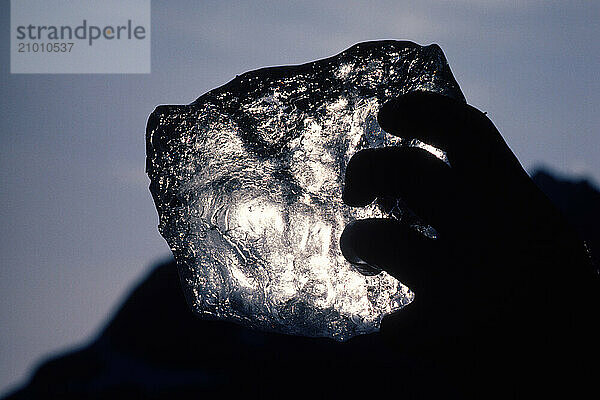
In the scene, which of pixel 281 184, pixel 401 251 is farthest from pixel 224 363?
pixel 401 251

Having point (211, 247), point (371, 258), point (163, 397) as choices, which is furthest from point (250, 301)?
point (163, 397)

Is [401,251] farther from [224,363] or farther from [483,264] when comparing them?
[224,363]

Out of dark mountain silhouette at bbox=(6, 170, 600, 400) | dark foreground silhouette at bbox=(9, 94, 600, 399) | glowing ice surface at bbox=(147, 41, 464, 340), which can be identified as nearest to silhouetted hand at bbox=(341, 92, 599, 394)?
dark foreground silhouette at bbox=(9, 94, 600, 399)

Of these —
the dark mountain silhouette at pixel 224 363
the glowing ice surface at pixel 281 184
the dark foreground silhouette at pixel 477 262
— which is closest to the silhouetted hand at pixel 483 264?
the dark foreground silhouette at pixel 477 262

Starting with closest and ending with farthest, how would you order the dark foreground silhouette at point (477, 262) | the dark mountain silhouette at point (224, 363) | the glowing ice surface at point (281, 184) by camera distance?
the dark foreground silhouette at point (477, 262) < the glowing ice surface at point (281, 184) < the dark mountain silhouette at point (224, 363)

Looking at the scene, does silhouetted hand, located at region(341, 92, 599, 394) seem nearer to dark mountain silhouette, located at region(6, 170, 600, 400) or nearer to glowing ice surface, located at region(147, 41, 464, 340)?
glowing ice surface, located at region(147, 41, 464, 340)

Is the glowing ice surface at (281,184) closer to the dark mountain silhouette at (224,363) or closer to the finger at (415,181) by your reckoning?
the finger at (415,181)
